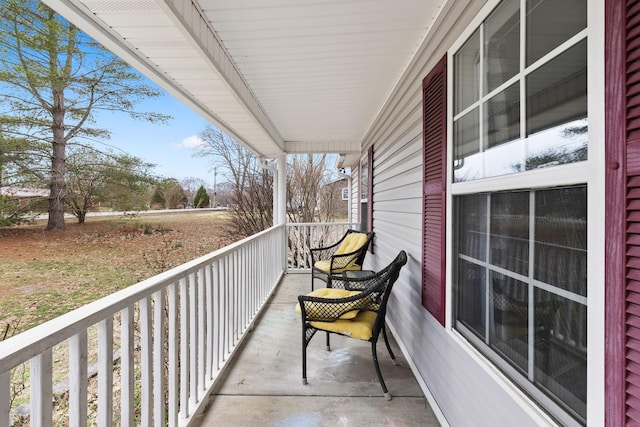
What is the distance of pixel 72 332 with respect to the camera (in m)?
0.96

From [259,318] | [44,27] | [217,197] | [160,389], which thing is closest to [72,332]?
[160,389]

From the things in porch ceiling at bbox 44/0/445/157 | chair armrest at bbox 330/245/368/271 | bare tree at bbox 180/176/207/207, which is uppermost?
porch ceiling at bbox 44/0/445/157

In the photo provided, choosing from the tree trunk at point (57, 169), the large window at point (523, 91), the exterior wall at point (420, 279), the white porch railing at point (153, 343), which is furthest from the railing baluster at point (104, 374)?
the tree trunk at point (57, 169)

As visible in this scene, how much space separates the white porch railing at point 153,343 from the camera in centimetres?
87

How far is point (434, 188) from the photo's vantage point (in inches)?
78.0

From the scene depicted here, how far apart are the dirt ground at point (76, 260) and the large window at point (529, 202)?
9.27 ft

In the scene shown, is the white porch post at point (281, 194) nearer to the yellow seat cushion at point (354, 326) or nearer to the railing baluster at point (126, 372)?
the yellow seat cushion at point (354, 326)

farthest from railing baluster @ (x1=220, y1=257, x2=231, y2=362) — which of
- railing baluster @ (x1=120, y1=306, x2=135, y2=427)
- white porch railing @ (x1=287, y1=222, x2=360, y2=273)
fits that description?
white porch railing @ (x1=287, y1=222, x2=360, y2=273)

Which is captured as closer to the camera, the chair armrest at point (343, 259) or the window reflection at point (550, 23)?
the window reflection at point (550, 23)

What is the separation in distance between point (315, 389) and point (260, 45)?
2.58 metres

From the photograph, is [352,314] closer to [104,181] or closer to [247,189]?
[104,181]

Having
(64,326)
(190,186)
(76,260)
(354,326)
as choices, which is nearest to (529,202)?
(354,326)

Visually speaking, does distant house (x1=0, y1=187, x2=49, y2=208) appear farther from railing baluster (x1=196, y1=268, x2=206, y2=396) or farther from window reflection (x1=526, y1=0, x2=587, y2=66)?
window reflection (x1=526, y1=0, x2=587, y2=66)

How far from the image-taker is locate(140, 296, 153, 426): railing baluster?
139 cm
